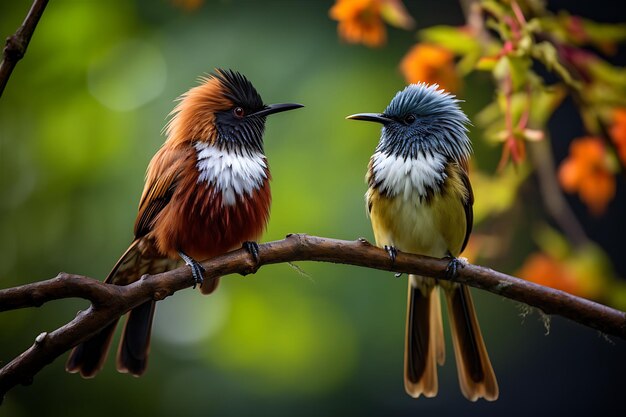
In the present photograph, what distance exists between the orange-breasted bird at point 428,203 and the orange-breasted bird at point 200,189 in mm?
369

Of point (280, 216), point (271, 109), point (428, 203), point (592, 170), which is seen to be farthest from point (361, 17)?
point (280, 216)

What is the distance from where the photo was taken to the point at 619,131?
6.70 ft

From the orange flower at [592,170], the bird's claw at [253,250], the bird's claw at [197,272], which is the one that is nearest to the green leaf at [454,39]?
the orange flower at [592,170]

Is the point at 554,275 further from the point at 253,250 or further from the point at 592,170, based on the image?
the point at 253,250

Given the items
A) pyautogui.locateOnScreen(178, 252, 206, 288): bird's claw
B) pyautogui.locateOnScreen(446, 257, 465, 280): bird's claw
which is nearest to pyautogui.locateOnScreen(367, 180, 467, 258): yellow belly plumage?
pyautogui.locateOnScreen(446, 257, 465, 280): bird's claw

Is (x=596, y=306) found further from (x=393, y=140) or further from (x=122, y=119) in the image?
(x=122, y=119)

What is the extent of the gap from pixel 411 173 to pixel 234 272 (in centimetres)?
66

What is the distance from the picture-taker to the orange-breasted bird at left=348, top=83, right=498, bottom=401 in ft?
6.39

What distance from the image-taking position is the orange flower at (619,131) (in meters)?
2.03

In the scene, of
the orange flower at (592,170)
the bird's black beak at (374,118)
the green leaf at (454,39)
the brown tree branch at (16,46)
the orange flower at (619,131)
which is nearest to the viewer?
the brown tree branch at (16,46)

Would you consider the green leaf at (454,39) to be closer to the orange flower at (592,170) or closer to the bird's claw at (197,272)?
the orange flower at (592,170)

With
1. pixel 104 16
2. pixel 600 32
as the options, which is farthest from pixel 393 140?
pixel 104 16

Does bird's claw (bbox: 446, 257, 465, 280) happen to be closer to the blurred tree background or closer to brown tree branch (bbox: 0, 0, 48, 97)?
the blurred tree background

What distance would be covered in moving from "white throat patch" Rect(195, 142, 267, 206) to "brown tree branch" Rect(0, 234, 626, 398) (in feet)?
0.87
